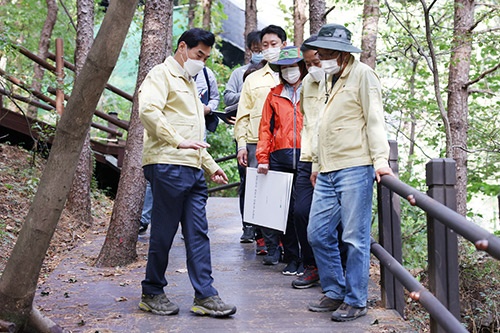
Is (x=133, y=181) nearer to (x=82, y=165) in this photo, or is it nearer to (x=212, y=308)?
(x=212, y=308)

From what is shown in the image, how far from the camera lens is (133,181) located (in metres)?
7.37

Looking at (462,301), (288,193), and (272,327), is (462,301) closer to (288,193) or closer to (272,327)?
(288,193)

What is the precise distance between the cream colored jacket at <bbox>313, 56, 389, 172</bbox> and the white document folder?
4.65 feet

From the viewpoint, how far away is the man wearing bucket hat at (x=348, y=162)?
5.18m

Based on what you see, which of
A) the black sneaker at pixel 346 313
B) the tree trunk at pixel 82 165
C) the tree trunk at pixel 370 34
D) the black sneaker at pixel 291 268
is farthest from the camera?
the tree trunk at pixel 370 34

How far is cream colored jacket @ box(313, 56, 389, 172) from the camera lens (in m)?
5.12

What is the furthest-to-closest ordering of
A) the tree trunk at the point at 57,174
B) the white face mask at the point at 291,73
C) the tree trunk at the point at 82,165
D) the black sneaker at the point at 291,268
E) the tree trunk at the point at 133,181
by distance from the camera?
the tree trunk at the point at 82,165
the tree trunk at the point at 133,181
the black sneaker at the point at 291,268
the white face mask at the point at 291,73
the tree trunk at the point at 57,174

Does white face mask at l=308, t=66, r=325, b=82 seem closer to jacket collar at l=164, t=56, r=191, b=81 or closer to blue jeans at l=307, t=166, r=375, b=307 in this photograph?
blue jeans at l=307, t=166, r=375, b=307

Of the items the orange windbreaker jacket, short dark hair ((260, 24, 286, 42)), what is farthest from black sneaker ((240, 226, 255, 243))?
short dark hair ((260, 24, 286, 42))

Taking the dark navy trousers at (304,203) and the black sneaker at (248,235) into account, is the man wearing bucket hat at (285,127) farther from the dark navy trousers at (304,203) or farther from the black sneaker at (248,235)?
the black sneaker at (248,235)

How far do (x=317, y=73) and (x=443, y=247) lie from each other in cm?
236

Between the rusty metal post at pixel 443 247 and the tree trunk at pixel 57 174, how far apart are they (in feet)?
6.97

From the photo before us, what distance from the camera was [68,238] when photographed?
29.8 feet

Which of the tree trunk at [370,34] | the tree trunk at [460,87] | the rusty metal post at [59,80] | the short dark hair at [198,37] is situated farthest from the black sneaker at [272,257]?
the tree trunk at [370,34]
